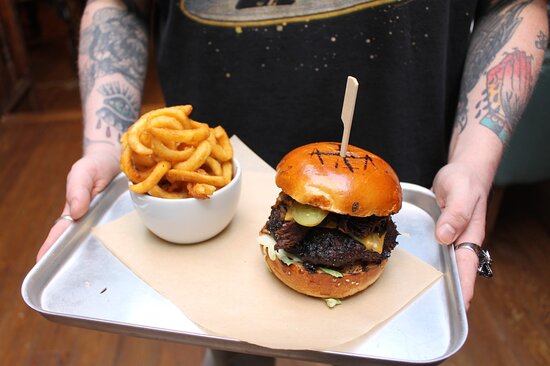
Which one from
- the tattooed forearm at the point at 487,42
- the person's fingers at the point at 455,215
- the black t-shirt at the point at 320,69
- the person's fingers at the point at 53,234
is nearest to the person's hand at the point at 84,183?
the person's fingers at the point at 53,234

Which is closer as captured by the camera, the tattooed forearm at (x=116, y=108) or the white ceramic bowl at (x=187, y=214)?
the white ceramic bowl at (x=187, y=214)

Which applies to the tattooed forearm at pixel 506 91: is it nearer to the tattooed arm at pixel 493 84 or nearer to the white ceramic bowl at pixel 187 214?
the tattooed arm at pixel 493 84

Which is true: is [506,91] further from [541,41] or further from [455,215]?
[455,215]

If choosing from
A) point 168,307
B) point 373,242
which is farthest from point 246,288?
point 373,242

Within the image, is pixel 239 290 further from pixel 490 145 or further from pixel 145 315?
pixel 490 145

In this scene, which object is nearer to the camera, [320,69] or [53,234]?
[53,234]
